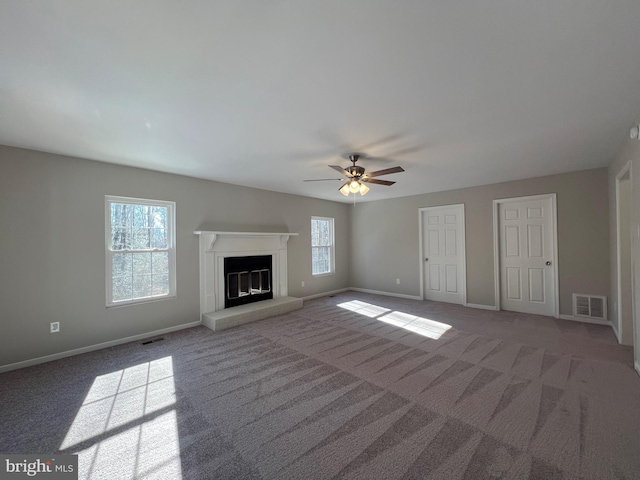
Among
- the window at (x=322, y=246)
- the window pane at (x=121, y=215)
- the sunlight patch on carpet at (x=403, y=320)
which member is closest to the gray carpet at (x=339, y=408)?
the sunlight patch on carpet at (x=403, y=320)

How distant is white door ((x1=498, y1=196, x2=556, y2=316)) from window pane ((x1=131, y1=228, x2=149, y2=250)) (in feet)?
20.2

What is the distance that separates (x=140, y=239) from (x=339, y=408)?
11.7 ft

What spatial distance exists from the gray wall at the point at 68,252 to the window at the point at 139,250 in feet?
0.32

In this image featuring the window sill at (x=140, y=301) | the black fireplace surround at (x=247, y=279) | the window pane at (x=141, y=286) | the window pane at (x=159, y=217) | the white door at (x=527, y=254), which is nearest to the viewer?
the window sill at (x=140, y=301)

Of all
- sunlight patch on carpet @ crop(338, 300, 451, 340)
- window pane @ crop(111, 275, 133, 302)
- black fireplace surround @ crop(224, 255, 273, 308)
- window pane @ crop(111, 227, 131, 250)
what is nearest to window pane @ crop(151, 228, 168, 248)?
window pane @ crop(111, 227, 131, 250)

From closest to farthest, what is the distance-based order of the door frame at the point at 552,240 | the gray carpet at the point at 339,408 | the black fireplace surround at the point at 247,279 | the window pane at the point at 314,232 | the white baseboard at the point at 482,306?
the gray carpet at the point at 339,408 → the door frame at the point at 552,240 → the black fireplace surround at the point at 247,279 → the white baseboard at the point at 482,306 → the window pane at the point at 314,232

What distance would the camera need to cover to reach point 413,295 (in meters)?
6.13

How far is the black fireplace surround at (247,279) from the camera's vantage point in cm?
475

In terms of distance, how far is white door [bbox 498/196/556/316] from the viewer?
178 inches

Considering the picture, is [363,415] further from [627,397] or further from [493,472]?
[627,397]

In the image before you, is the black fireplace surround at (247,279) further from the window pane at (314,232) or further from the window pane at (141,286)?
the window pane at (314,232)

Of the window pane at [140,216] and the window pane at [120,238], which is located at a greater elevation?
the window pane at [140,216]

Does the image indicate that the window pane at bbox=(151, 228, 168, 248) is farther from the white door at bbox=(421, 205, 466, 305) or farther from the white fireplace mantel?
the white door at bbox=(421, 205, 466, 305)

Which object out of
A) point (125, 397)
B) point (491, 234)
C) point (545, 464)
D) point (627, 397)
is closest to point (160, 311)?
point (125, 397)
